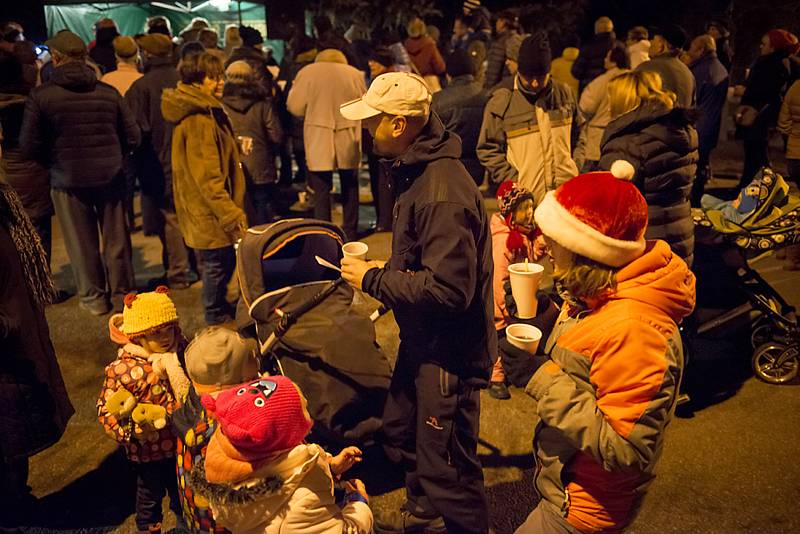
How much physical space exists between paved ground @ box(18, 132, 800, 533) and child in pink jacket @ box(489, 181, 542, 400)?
67cm

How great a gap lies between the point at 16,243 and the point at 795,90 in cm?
769

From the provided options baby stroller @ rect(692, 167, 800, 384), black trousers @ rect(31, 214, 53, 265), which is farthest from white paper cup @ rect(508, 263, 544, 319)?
black trousers @ rect(31, 214, 53, 265)

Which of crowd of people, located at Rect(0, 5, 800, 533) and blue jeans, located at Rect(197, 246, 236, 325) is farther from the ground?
crowd of people, located at Rect(0, 5, 800, 533)


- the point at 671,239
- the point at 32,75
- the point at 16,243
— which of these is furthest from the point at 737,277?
the point at 32,75

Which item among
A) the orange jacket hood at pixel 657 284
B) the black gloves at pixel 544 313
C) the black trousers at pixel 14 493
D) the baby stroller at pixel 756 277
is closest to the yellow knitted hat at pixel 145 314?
the black trousers at pixel 14 493

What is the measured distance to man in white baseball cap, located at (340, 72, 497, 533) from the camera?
2791 mm

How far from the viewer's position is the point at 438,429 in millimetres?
3039

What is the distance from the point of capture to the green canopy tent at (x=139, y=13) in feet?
44.4

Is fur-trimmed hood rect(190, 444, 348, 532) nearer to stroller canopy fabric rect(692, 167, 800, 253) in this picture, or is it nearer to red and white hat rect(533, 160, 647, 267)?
red and white hat rect(533, 160, 647, 267)

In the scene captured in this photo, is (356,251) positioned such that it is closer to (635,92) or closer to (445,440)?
(445,440)

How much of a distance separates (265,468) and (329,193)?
5.71 meters

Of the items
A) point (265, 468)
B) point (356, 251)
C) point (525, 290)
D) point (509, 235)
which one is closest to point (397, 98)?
point (356, 251)

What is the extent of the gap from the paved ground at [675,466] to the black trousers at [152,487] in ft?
0.99

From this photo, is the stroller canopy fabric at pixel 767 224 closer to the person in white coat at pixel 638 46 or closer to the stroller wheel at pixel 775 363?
the stroller wheel at pixel 775 363
